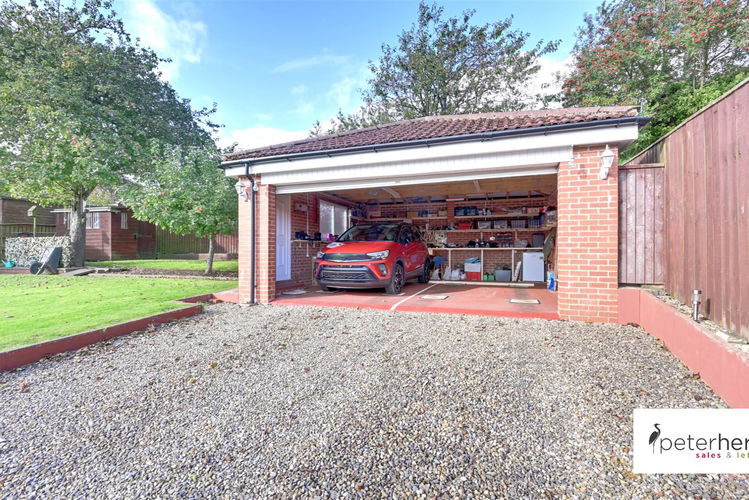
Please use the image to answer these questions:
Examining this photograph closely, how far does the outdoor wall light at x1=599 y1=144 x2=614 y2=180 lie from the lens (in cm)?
432

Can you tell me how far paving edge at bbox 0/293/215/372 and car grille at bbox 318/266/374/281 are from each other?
8.47ft

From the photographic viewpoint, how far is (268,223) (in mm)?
6379

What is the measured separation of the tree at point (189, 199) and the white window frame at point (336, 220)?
2729mm

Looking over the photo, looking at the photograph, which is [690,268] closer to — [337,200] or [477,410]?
[477,410]

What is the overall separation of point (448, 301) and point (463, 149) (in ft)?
8.94

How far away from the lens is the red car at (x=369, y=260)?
6719 mm

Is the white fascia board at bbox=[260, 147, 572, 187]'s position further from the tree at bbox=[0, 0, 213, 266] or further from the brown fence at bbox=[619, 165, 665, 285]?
the tree at bbox=[0, 0, 213, 266]

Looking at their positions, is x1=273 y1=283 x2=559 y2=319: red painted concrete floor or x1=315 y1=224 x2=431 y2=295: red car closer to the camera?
x1=273 y1=283 x2=559 y2=319: red painted concrete floor

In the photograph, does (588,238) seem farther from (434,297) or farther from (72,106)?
(72,106)

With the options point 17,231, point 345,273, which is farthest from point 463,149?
point 17,231

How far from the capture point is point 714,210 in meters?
2.82

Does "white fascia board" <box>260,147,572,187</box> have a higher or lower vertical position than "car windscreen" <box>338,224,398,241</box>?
higher

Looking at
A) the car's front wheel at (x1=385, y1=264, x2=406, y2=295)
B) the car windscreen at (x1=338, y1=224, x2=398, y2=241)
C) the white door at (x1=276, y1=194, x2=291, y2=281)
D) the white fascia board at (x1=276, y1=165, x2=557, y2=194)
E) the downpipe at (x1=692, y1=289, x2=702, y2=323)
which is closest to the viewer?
the downpipe at (x1=692, y1=289, x2=702, y2=323)

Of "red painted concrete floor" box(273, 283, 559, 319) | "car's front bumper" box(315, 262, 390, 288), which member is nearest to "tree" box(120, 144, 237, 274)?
"red painted concrete floor" box(273, 283, 559, 319)
